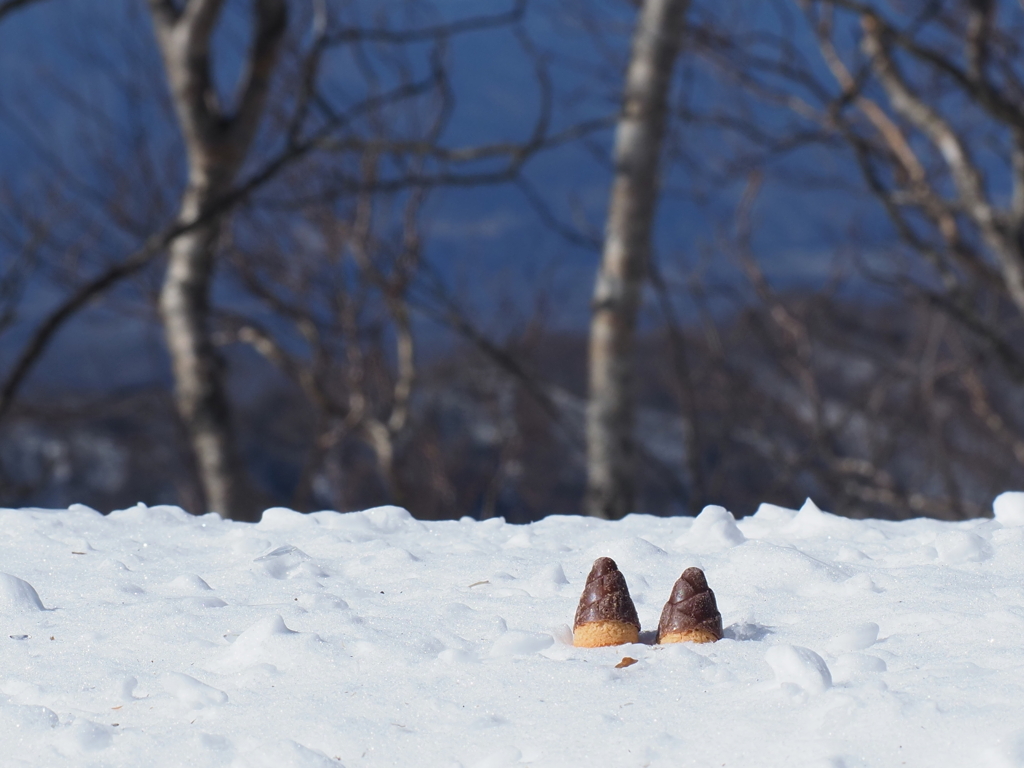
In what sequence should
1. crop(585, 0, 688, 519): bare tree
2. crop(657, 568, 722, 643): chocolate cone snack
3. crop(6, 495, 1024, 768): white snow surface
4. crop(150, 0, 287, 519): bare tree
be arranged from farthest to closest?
crop(150, 0, 287, 519): bare tree < crop(585, 0, 688, 519): bare tree < crop(657, 568, 722, 643): chocolate cone snack < crop(6, 495, 1024, 768): white snow surface

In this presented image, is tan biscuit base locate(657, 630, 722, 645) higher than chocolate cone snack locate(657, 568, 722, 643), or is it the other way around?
chocolate cone snack locate(657, 568, 722, 643)

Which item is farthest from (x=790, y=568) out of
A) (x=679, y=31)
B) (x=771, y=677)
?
(x=679, y=31)

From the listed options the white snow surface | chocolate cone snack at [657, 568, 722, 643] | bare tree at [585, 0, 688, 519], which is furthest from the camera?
bare tree at [585, 0, 688, 519]

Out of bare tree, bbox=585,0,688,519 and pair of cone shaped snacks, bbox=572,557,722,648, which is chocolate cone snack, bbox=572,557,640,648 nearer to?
pair of cone shaped snacks, bbox=572,557,722,648

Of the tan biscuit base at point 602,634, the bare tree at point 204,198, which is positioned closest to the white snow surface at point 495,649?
the tan biscuit base at point 602,634

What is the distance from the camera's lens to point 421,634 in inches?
51.1

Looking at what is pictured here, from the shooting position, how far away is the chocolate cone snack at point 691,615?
Result: 124 centimetres

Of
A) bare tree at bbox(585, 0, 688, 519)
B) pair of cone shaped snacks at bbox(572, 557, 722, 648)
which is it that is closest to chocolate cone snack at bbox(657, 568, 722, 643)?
pair of cone shaped snacks at bbox(572, 557, 722, 648)

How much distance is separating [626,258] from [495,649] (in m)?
3.27

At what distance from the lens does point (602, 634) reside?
1254mm

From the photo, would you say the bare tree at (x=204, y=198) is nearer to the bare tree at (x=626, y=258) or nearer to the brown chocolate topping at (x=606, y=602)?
the bare tree at (x=626, y=258)

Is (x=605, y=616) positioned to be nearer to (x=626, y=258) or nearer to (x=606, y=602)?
(x=606, y=602)

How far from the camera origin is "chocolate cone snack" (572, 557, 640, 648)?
126 cm

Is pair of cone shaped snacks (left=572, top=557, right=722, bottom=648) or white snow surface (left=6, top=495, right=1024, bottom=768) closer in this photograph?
white snow surface (left=6, top=495, right=1024, bottom=768)
